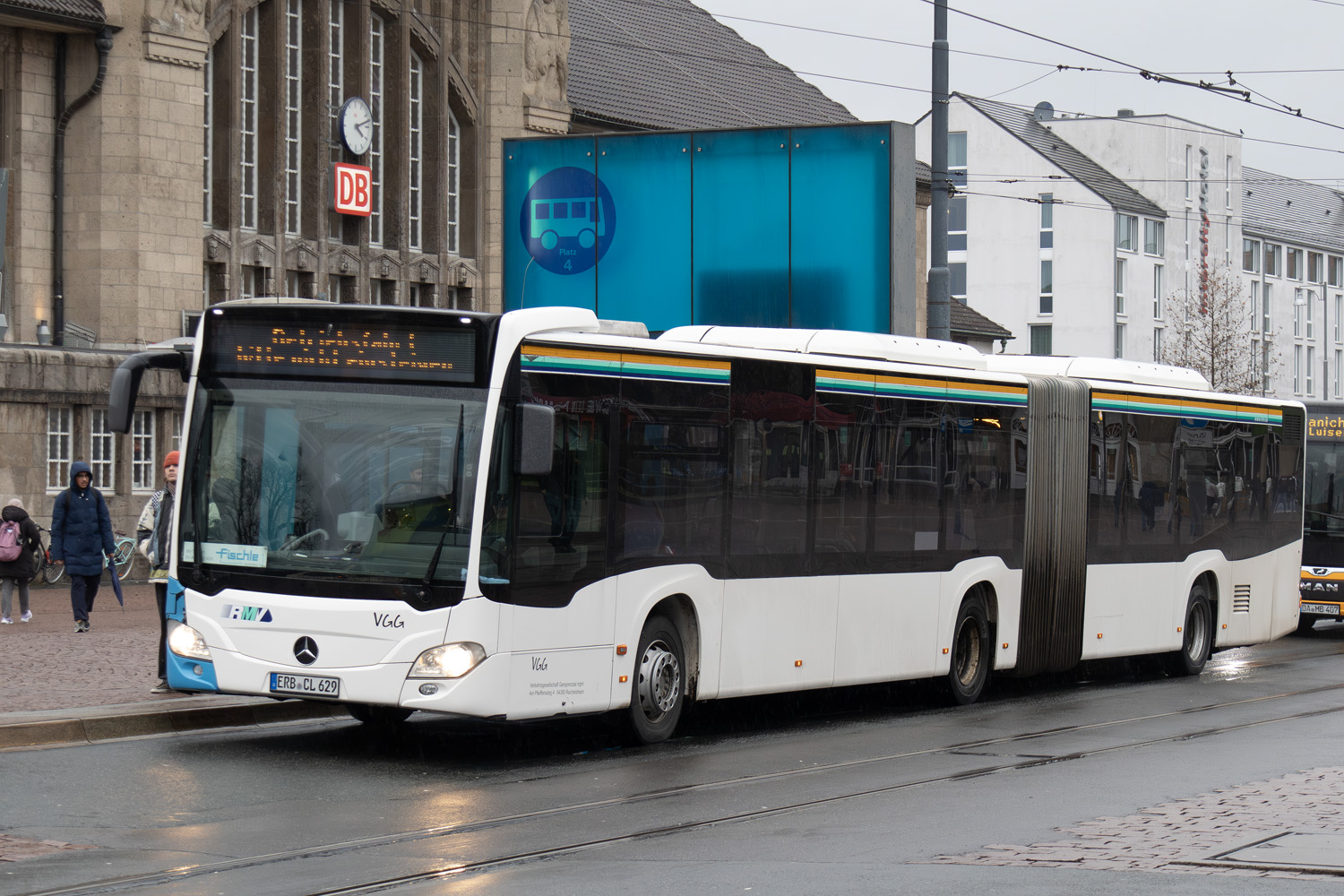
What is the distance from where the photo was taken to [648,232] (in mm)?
26422

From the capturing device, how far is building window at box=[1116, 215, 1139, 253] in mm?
84062

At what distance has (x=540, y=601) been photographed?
11.9 m

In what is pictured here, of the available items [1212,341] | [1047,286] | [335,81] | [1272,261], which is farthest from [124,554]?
[1272,261]

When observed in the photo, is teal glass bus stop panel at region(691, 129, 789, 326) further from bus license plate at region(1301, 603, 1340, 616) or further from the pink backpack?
the pink backpack

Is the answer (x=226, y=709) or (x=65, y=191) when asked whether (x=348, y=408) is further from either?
(x=65, y=191)

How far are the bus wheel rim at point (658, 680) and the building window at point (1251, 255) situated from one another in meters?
87.8

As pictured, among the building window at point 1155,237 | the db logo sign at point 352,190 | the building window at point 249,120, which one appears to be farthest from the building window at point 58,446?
the building window at point 1155,237

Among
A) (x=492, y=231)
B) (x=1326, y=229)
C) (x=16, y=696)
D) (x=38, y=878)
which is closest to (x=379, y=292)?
(x=492, y=231)

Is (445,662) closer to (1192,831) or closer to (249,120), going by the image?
(1192,831)

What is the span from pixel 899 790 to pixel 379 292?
93.2ft

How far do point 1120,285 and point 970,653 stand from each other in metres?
70.7

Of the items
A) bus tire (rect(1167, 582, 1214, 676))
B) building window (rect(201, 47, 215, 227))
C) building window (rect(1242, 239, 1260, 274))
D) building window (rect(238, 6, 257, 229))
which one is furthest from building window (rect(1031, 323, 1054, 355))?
bus tire (rect(1167, 582, 1214, 676))

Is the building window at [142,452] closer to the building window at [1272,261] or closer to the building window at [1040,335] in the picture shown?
the building window at [1040,335]

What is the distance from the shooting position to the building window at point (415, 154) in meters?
38.2
